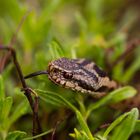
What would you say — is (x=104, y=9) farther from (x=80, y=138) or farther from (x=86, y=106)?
(x=80, y=138)

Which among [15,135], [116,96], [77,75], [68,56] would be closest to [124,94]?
[116,96]

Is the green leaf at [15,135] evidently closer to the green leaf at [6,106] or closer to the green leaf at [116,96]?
the green leaf at [6,106]

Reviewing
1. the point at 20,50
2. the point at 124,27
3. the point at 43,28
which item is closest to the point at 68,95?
the point at 43,28

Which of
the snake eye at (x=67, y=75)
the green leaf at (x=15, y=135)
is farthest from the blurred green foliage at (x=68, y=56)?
the snake eye at (x=67, y=75)

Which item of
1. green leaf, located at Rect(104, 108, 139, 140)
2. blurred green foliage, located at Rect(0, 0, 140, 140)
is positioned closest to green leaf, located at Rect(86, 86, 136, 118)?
blurred green foliage, located at Rect(0, 0, 140, 140)

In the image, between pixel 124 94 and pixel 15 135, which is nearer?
pixel 15 135

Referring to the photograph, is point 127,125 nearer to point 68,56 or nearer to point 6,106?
point 6,106
